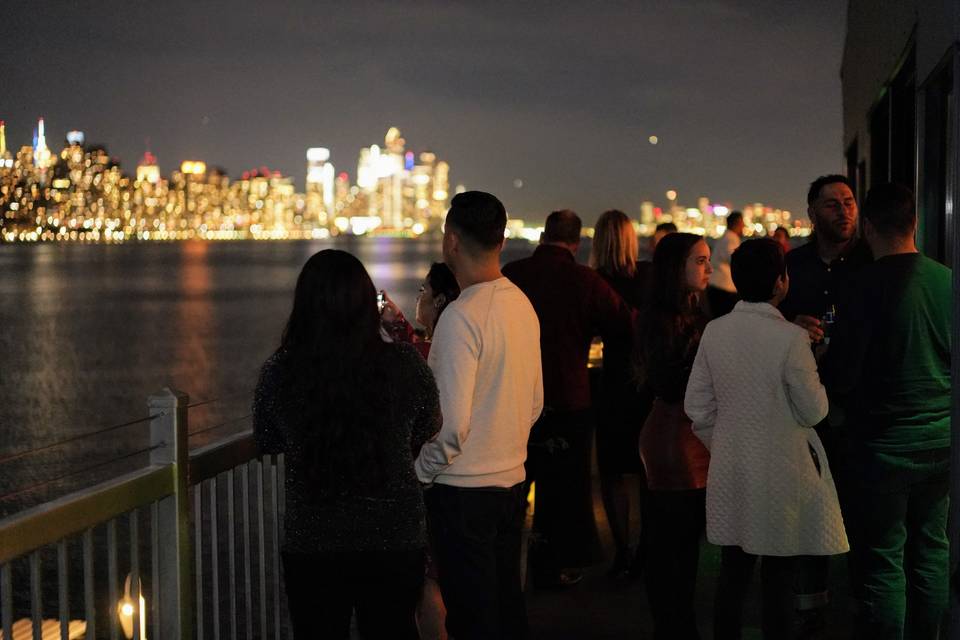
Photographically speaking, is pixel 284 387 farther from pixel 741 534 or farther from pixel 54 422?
pixel 54 422

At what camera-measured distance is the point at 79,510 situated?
129 inches

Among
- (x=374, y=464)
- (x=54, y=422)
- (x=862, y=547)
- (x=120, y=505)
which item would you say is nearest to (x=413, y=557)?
(x=374, y=464)

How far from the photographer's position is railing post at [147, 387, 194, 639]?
386 cm

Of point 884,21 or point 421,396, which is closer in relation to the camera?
point 421,396

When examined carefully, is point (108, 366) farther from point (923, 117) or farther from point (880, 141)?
point (923, 117)

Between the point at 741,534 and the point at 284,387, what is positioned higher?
the point at 284,387

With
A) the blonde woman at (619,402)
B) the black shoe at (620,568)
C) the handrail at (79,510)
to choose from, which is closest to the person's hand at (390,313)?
the handrail at (79,510)

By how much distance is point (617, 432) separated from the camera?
6.31 meters

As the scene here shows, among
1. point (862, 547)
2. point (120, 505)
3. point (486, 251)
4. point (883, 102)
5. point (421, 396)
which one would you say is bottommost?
point (862, 547)

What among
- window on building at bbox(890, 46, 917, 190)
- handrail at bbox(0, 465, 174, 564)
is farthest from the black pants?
window on building at bbox(890, 46, 917, 190)

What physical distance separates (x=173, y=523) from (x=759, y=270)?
2.21 metres

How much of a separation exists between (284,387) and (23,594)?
5.81m

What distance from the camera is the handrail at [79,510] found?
2963mm

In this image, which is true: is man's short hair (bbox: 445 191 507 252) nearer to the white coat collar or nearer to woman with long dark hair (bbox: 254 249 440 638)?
woman with long dark hair (bbox: 254 249 440 638)
